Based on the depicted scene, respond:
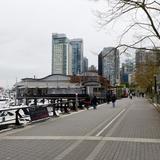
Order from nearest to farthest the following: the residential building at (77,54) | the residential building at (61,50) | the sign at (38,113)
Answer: the sign at (38,113) → the residential building at (61,50) → the residential building at (77,54)

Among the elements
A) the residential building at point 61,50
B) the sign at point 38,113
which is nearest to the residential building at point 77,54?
the residential building at point 61,50

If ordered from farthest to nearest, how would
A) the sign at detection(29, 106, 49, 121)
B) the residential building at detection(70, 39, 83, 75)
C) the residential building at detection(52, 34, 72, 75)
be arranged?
the residential building at detection(70, 39, 83, 75), the residential building at detection(52, 34, 72, 75), the sign at detection(29, 106, 49, 121)

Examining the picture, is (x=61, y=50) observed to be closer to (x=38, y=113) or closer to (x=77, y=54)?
(x=77, y=54)

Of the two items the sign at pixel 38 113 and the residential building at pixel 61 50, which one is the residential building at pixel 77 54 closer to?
the residential building at pixel 61 50

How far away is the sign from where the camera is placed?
28.7 m

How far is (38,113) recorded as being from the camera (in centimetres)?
2986

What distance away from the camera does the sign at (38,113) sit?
1129 inches

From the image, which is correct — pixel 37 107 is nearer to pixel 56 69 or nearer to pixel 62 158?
pixel 62 158

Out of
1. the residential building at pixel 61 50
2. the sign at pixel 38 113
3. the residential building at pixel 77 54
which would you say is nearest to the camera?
the sign at pixel 38 113

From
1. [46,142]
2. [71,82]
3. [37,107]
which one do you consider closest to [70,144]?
[46,142]

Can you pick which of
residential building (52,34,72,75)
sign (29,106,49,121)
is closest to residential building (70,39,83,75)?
residential building (52,34,72,75)

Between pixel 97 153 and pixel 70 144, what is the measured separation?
2569 mm

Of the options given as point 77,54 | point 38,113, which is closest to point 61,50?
point 77,54

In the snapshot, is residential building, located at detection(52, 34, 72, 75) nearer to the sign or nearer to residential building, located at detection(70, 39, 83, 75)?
residential building, located at detection(70, 39, 83, 75)
